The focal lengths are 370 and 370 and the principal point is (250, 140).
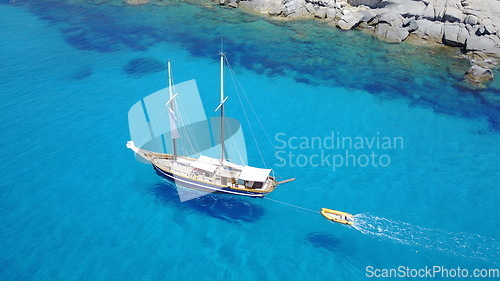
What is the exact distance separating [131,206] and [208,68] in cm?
2801

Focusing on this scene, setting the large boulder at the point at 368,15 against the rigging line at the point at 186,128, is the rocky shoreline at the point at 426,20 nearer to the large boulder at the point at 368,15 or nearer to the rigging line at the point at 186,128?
the large boulder at the point at 368,15

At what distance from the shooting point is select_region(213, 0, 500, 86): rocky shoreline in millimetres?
57750

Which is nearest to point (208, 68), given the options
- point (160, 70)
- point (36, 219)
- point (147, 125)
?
point (160, 70)

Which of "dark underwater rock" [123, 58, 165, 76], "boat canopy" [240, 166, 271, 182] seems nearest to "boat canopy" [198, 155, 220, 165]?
"boat canopy" [240, 166, 271, 182]

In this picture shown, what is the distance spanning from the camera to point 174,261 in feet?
103

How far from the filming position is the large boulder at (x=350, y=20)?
217ft

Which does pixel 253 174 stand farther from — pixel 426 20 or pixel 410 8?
pixel 410 8

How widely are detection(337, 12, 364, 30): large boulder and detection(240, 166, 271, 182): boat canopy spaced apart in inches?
1648

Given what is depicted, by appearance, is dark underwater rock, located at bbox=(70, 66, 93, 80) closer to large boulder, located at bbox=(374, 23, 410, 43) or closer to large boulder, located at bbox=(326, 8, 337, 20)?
large boulder, located at bbox=(326, 8, 337, 20)

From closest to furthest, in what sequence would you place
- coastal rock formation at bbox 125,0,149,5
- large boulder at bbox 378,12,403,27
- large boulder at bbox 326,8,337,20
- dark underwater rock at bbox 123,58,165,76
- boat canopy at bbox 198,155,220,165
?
boat canopy at bbox 198,155,220,165, dark underwater rock at bbox 123,58,165,76, large boulder at bbox 378,12,403,27, large boulder at bbox 326,8,337,20, coastal rock formation at bbox 125,0,149,5

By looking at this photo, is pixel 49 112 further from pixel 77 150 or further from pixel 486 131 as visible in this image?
pixel 486 131

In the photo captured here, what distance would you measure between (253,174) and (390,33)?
4251 centimetres

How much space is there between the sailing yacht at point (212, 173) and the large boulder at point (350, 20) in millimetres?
39996

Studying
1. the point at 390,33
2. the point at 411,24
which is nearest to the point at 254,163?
the point at 390,33
